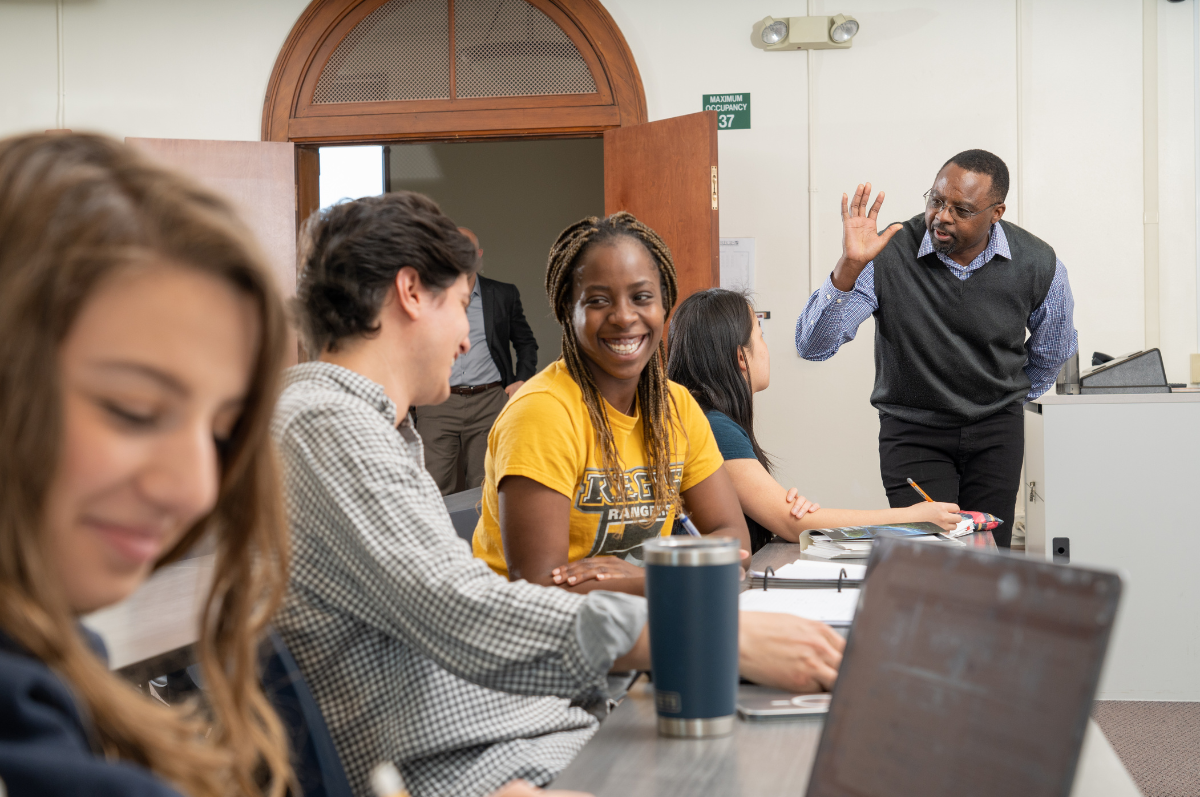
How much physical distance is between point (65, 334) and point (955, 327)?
2.90 metres

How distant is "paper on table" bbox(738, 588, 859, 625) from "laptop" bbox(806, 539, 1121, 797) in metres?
0.51

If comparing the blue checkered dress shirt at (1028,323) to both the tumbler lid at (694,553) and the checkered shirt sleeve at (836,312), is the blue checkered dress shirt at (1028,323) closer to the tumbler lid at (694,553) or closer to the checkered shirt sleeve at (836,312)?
the checkered shirt sleeve at (836,312)

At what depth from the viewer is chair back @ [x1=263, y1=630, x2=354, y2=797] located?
81 centimetres

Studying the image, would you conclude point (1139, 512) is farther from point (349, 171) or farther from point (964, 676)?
point (349, 171)

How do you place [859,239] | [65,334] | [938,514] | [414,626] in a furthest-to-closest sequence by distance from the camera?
[859,239]
[938,514]
[414,626]
[65,334]

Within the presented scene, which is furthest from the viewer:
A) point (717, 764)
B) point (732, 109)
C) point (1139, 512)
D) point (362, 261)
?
point (732, 109)

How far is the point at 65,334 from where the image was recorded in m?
0.47

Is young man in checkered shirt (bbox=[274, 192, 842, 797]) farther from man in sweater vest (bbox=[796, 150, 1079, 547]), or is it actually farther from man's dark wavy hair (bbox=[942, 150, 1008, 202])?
man's dark wavy hair (bbox=[942, 150, 1008, 202])

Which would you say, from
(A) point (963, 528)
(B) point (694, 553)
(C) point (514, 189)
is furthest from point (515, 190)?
(B) point (694, 553)

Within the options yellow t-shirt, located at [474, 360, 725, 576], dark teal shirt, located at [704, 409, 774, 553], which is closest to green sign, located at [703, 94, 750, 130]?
dark teal shirt, located at [704, 409, 774, 553]

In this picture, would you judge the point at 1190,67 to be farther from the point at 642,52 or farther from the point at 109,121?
the point at 109,121

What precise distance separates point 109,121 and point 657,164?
290cm

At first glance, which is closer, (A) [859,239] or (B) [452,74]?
(A) [859,239]

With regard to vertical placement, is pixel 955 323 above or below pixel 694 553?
above
